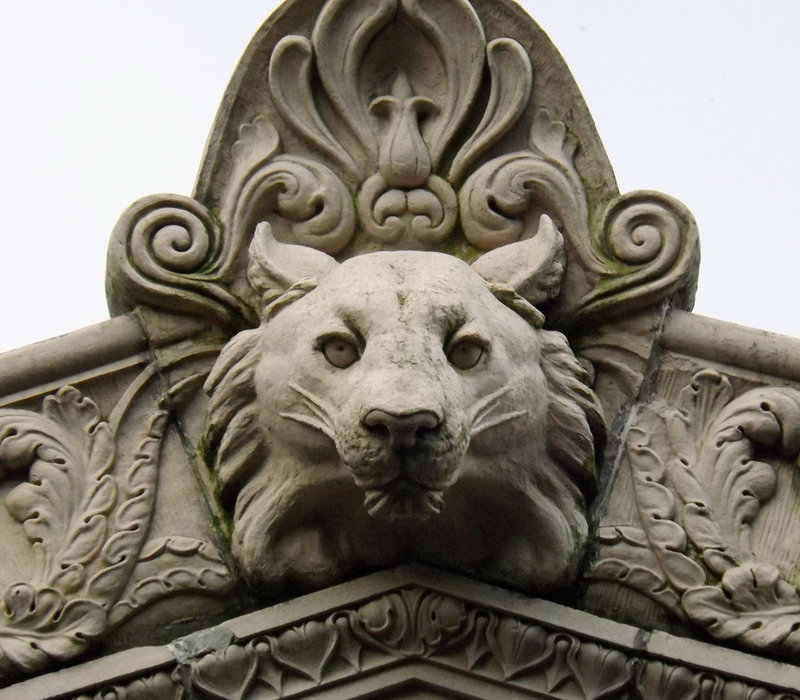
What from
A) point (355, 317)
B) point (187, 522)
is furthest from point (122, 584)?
point (355, 317)

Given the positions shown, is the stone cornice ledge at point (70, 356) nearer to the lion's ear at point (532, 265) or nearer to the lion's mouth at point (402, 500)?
the lion's ear at point (532, 265)

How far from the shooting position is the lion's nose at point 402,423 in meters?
5.46

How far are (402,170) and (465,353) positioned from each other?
2.82ft

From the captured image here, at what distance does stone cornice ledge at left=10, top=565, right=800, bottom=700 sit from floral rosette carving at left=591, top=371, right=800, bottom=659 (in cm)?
11

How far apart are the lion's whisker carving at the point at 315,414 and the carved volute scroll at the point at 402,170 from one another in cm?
58

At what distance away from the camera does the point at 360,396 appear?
555 centimetres

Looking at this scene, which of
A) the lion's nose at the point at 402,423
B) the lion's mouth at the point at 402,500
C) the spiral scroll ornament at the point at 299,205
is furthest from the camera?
the spiral scroll ornament at the point at 299,205

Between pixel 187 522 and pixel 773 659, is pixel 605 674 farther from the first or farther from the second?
pixel 187 522

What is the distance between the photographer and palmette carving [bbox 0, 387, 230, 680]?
236 inches

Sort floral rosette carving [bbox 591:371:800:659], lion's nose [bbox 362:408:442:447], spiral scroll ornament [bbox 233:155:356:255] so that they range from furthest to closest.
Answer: spiral scroll ornament [bbox 233:155:356:255], floral rosette carving [bbox 591:371:800:659], lion's nose [bbox 362:408:442:447]

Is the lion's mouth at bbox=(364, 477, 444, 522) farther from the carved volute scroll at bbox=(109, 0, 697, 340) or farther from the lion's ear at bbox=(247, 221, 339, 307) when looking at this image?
the carved volute scroll at bbox=(109, 0, 697, 340)

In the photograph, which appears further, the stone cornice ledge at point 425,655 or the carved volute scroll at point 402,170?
the carved volute scroll at point 402,170

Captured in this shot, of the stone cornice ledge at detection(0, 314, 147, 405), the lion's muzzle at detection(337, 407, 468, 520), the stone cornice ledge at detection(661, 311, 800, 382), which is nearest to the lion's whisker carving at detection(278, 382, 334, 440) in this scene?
the lion's muzzle at detection(337, 407, 468, 520)

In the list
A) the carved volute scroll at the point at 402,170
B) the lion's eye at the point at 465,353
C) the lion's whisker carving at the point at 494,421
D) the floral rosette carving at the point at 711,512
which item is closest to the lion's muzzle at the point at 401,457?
the lion's whisker carving at the point at 494,421
